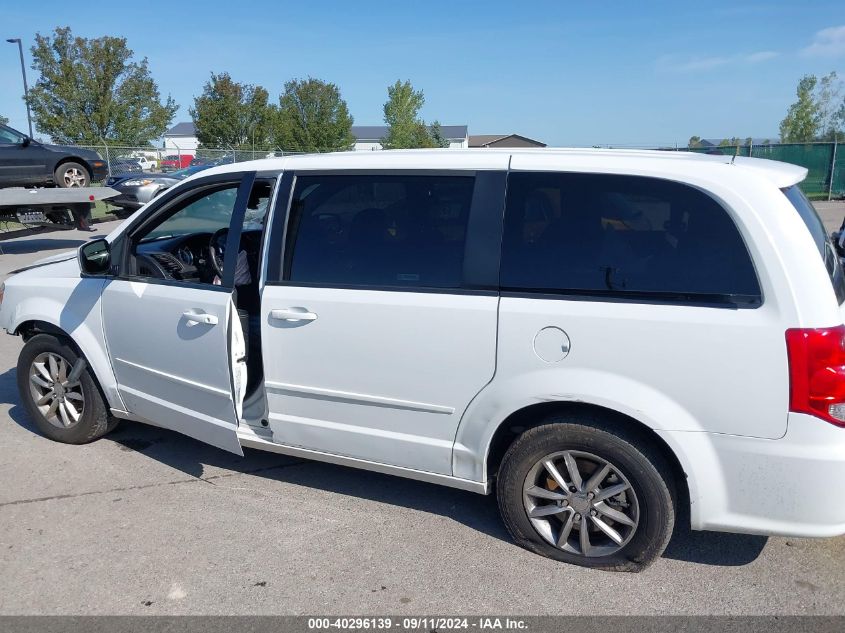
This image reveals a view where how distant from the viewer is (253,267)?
14.8 feet

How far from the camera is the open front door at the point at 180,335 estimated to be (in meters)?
3.82

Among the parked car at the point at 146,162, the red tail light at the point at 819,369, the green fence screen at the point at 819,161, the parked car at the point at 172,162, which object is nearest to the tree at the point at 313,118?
the parked car at the point at 172,162

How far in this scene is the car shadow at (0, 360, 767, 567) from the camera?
344 cm

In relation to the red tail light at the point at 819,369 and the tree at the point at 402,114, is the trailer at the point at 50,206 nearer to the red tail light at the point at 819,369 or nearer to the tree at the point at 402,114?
the red tail light at the point at 819,369

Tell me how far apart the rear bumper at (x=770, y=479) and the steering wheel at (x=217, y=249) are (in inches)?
119

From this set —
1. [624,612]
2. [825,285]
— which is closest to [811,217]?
[825,285]

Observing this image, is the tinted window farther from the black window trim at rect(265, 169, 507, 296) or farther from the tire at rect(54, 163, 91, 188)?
the tire at rect(54, 163, 91, 188)

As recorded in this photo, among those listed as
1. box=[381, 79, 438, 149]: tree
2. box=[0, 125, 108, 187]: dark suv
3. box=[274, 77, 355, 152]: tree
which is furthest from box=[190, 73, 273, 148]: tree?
box=[0, 125, 108, 187]: dark suv

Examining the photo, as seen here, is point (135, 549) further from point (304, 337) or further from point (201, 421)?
point (304, 337)

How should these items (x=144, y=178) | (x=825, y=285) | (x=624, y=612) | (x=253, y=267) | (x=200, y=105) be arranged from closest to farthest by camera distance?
(x=825, y=285), (x=624, y=612), (x=253, y=267), (x=144, y=178), (x=200, y=105)

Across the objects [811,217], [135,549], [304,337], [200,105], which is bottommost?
[135,549]

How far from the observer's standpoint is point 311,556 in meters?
3.43

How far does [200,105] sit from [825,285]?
129ft

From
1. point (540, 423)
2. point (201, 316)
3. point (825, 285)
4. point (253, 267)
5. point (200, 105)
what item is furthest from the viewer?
point (200, 105)
